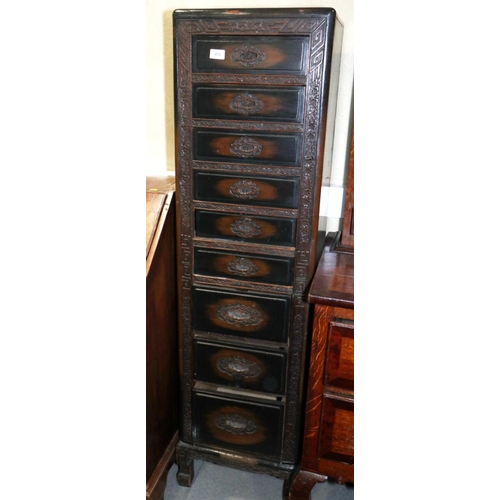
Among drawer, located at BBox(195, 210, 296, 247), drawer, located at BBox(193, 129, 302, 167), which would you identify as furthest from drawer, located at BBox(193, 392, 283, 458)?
drawer, located at BBox(193, 129, 302, 167)

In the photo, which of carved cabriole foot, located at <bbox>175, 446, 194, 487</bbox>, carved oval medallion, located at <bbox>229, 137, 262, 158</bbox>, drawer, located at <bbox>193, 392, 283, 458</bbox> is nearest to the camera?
carved oval medallion, located at <bbox>229, 137, 262, 158</bbox>

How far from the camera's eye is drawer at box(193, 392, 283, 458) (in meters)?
1.52

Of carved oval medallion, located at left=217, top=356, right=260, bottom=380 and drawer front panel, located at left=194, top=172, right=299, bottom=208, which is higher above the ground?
drawer front panel, located at left=194, top=172, right=299, bottom=208

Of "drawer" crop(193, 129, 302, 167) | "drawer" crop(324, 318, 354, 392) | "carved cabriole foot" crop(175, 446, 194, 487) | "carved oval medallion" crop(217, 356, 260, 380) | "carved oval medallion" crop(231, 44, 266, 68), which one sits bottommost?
"carved cabriole foot" crop(175, 446, 194, 487)

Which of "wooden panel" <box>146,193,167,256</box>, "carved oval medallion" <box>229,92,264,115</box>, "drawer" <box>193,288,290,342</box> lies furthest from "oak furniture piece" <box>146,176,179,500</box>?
"carved oval medallion" <box>229,92,264,115</box>

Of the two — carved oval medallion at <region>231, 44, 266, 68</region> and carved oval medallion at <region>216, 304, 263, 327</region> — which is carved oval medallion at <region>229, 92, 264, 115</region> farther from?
carved oval medallion at <region>216, 304, 263, 327</region>

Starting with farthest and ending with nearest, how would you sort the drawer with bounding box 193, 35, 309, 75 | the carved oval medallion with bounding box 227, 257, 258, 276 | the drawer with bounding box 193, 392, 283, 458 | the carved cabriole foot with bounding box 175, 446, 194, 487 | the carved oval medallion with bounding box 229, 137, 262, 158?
the carved cabriole foot with bounding box 175, 446, 194, 487 → the drawer with bounding box 193, 392, 283, 458 → the carved oval medallion with bounding box 227, 257, 258, 276 → the carved oval medallion with bounding box 229, 137, 262, 158 → the drawer with bounding box 193, 35, 309, 75

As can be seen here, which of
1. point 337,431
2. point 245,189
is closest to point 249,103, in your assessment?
point 245,189

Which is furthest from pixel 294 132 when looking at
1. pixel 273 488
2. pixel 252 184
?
pixel 273 488

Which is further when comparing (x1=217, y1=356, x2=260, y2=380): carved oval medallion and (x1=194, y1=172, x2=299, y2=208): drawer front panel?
(x1=217, y1=356, x2=260, y2=380): carved oval medallion

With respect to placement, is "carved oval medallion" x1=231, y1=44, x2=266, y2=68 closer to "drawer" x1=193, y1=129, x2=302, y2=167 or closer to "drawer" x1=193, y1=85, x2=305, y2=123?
"drawer" x1=193, y1=85, x2=305, y2=123

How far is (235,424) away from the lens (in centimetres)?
156
